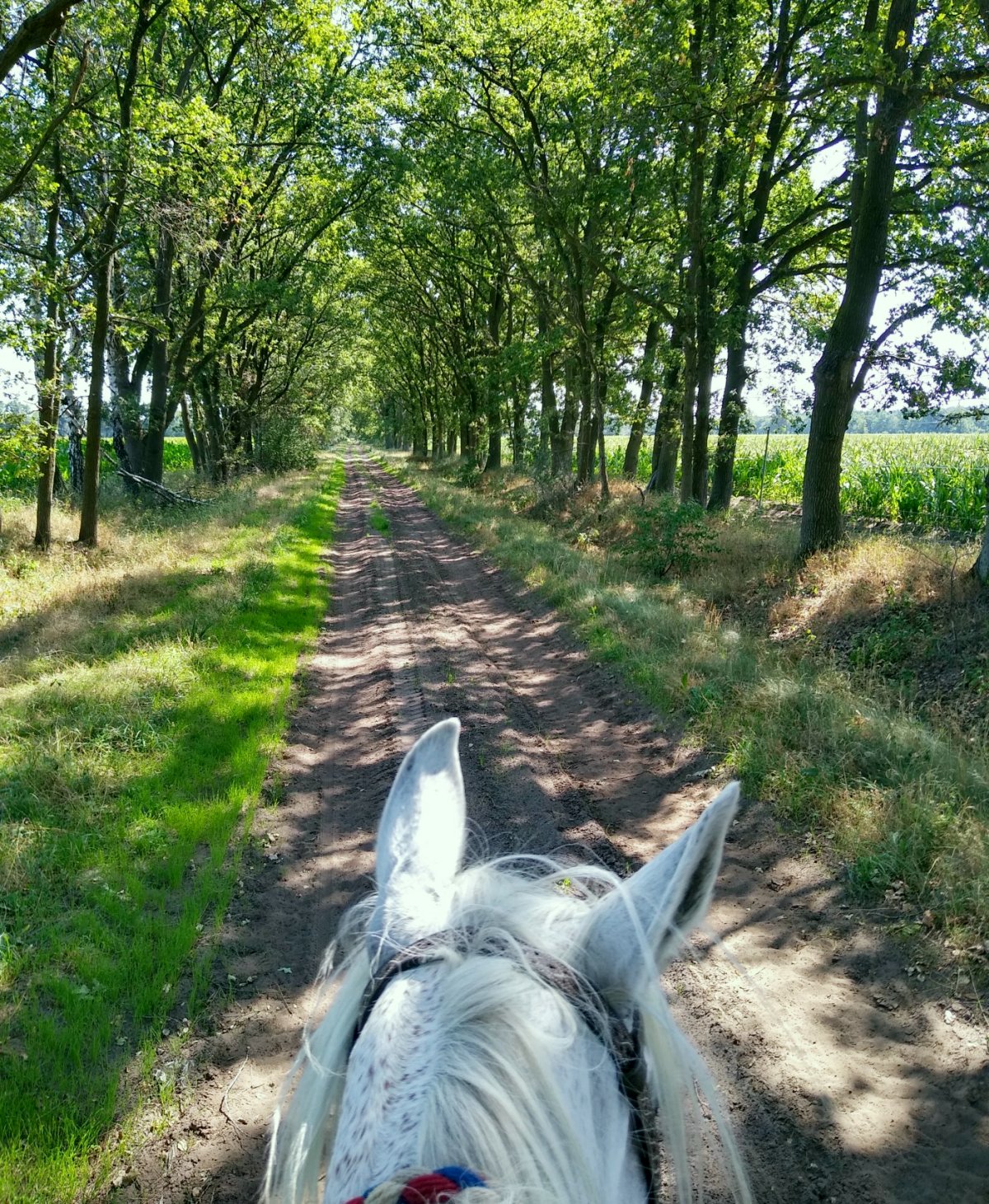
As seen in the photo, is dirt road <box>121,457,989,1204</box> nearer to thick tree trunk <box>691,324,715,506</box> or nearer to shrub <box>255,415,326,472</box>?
thick tree trunk <box>691,324,715,506</box>

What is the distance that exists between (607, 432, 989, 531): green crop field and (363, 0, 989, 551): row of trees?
324 centimetres

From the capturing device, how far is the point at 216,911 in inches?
154

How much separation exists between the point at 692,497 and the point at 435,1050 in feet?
44.5

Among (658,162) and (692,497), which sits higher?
(658,162)

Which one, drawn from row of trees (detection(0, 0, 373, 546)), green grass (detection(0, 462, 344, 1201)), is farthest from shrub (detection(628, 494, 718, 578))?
row of trees (detection(0, 0, 373, 546))

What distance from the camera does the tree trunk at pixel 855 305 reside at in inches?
302

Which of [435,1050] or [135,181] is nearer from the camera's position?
[435,1050]

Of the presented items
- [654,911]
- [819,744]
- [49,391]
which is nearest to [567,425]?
[49,391]

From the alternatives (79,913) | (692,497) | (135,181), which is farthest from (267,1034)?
(692,497)

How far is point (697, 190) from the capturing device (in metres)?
12.2

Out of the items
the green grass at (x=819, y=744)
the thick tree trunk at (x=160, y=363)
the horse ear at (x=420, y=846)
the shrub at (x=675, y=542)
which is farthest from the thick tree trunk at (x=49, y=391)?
the horse ear at (x=420, y=846)

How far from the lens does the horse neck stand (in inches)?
36.1

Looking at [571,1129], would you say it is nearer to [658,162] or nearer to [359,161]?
[658,162]

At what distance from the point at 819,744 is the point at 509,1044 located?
5.01m
